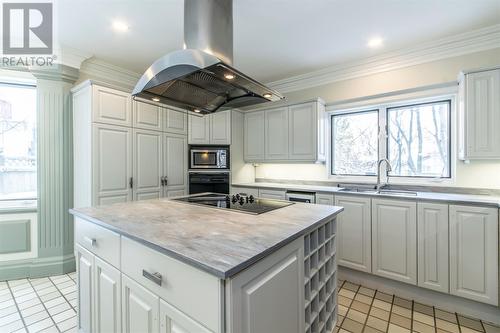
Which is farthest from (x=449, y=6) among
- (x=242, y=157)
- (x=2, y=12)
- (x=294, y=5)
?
(x=2, y=12)

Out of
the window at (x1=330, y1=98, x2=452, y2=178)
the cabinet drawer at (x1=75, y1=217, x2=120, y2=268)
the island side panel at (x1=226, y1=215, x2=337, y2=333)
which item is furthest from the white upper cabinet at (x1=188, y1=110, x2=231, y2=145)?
the island side panel at (x1=226, y1=215, x2=337, y2=333)

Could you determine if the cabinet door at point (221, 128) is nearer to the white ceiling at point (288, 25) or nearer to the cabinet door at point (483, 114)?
the white ceiling at point (288, 25)

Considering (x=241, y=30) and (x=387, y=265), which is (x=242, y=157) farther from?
(x=387, y=265)

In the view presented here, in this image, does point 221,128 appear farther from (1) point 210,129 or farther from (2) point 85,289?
(2) point 85,289

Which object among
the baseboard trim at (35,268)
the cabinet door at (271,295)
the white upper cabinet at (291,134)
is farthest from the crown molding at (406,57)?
the baseboard trim at (35,268)

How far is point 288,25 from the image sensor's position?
7.34 feet

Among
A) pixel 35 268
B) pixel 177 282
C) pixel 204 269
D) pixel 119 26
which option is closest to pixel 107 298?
pixel 177 282

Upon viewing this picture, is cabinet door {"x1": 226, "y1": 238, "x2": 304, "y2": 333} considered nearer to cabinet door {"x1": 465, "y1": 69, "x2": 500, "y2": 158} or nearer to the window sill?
cabinet door {"x1": 465, "y1": 69, "x2": 500, "y2": 158}

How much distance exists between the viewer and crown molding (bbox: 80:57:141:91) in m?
2.96

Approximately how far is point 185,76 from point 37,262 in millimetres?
2887

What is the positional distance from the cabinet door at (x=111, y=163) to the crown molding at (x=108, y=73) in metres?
0.88

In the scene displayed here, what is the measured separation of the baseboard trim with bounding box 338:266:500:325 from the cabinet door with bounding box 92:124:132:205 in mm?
2747

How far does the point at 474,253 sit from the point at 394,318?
85 cm

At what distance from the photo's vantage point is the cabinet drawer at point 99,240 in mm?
1312
